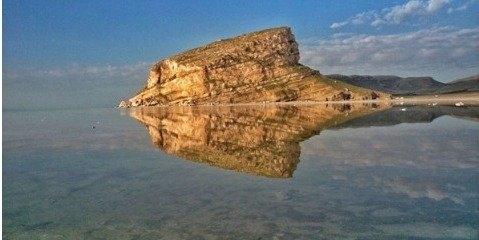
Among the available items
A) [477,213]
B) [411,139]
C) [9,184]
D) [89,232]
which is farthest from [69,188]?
[411,139]

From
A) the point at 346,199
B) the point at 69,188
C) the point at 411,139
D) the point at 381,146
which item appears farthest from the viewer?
the point at 411,139

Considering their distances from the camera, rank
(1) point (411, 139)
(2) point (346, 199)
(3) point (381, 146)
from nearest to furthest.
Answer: (2) point (346, 199)
(3) point (381, 146)
(1) point (411, 139)

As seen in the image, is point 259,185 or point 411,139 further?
point 411,139

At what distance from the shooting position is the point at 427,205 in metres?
14.2

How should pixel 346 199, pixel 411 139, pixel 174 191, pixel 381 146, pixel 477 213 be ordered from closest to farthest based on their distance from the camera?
1. pixel 477 213
2. pixel 346 199
3. pixel 174 191
4. pixel 381 146
5. pixel 411 139

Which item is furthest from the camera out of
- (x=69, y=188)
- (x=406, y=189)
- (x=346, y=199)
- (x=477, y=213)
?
(x=69, y=188)

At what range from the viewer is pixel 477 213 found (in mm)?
12820

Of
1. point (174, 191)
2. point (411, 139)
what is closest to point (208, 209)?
point (174, 191)

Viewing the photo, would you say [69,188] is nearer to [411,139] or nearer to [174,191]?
[174,191]

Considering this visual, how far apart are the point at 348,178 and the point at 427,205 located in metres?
4.99

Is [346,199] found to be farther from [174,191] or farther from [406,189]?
[174,191]

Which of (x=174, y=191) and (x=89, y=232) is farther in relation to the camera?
(x=174, y=191)

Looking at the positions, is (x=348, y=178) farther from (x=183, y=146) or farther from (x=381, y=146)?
(x=183, y=146)

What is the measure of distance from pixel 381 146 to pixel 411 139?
471cm
